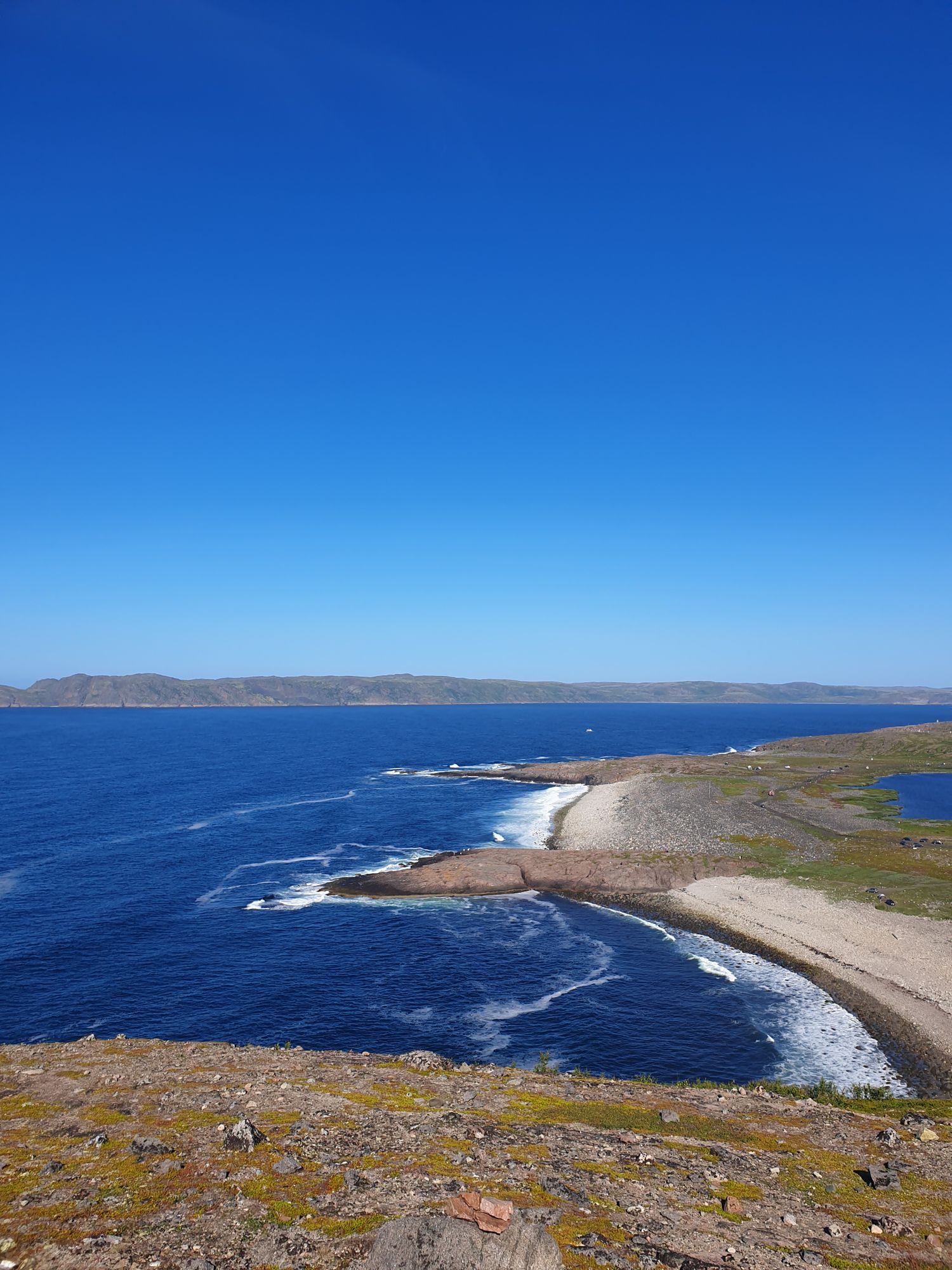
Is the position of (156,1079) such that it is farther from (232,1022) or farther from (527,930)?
(527,930)

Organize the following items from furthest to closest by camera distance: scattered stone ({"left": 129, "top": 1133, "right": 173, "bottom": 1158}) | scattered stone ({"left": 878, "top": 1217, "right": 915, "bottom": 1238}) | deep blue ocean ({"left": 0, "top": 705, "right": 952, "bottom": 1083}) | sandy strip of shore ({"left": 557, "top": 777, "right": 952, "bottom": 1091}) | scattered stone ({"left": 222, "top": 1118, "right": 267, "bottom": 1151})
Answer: sandy strip of shore ({"left": 557, "top": 777, "right": 952, "bottom": 1091}), deep blue ocean ({"left": 0, "top": 705, "right": 952, "bottom": 1083}), scattered stone ({"left": 222, "top": 1118, "right": 267, "bottom": 1151}), scattered stone ({"left": 129, "top": 1133, "right": 173, "bottom": 1158}), scattered stone ({"left": 878, "top": 1217, "right": 915, "bottom": 1238})

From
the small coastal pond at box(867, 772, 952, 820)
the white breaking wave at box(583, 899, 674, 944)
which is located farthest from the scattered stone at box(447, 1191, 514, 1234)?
the small coastal pond at box(867, 772, 952, 820)

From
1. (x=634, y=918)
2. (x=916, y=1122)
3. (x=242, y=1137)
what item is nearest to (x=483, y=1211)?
(x=242, y=1137)

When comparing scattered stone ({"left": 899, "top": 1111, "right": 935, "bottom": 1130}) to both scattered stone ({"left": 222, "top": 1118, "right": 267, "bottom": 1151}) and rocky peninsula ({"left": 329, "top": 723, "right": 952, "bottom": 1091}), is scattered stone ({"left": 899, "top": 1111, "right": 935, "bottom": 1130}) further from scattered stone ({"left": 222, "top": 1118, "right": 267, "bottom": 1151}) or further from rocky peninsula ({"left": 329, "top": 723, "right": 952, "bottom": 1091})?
scattered stone ({"left": 222, "top": 1118, "right": 267, "bottom": 1151})

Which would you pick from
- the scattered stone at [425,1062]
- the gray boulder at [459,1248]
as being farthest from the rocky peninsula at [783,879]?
the gray boulder at [459,1248]

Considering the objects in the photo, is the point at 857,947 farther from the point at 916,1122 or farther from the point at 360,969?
the point at 360,969

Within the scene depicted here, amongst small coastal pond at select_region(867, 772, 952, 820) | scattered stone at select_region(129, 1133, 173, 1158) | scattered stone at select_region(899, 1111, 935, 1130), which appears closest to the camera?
scattered stone at select_region(129, 1133, 173, 1158)

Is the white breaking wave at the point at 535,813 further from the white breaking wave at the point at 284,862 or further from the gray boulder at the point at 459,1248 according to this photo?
the gray boulder at the point at 459,1248
